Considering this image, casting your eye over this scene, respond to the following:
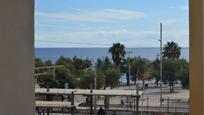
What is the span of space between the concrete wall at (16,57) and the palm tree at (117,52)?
19.2 ft

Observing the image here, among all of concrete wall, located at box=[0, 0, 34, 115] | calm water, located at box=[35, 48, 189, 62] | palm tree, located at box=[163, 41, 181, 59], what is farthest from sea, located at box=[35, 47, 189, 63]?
concrete wall, located at box=[0, 0, 34, 115]

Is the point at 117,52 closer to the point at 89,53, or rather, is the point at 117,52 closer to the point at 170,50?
the point at 89,53

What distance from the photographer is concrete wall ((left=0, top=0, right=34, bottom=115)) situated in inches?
29.7

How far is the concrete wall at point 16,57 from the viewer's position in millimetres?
755

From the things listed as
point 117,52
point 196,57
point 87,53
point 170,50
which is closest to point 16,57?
point 196,57

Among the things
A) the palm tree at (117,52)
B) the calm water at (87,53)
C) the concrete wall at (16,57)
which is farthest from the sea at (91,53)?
the concrete wall at (16,57)

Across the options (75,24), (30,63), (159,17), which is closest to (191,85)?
(30,63)

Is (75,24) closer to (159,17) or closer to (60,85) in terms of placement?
(159,17)

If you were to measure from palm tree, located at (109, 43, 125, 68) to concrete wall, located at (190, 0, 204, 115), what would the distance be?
5862mm

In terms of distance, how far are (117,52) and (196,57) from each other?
19.8 ft

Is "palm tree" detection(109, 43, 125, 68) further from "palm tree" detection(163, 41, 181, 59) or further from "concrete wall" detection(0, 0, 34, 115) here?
"concrete wall" detection(0, 0, 34, 115)

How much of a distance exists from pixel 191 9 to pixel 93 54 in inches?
210

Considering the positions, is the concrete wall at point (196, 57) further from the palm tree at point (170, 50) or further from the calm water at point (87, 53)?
the palm tree at point (170, 50)

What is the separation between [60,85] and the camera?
6.12 m
